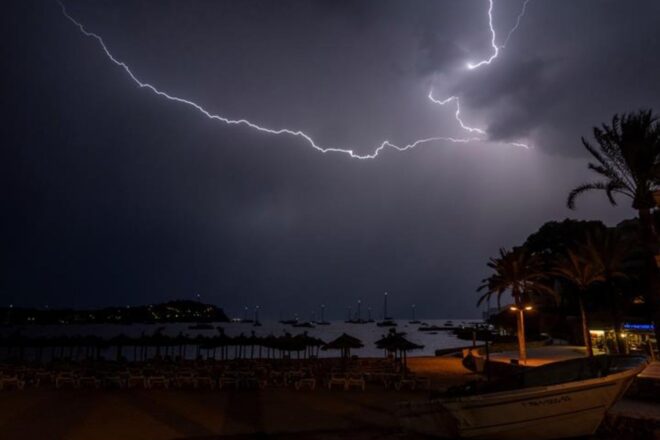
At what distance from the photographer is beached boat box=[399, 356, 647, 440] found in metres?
10.2

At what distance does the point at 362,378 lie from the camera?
58.7ft

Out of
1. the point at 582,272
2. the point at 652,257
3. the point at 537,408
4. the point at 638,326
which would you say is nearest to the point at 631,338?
the point at 638,326

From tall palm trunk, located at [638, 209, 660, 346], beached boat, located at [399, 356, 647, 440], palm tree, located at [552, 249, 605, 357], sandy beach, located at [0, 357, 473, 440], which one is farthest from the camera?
palm tree, located at [552, 249, 605, 357]

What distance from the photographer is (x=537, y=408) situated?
33.8 ft

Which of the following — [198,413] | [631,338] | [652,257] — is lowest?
[198,413]

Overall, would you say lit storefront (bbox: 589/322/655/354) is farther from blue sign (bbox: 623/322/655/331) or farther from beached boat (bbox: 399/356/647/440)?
beached boat (bbox: 399/356/647/440)

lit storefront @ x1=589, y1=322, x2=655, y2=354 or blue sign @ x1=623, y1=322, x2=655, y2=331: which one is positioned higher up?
blue sign @ x1=623, y1=322, x2=655, y2=331

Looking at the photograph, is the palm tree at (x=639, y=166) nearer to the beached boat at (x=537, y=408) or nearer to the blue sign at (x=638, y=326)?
the beached boat at (x=537, y=408)

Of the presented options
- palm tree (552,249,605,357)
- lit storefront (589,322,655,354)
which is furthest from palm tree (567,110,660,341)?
lit storefront (589,322,655,354)

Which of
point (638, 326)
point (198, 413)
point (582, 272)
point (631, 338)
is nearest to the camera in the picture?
point (198, 413)

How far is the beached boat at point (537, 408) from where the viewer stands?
10.2 m

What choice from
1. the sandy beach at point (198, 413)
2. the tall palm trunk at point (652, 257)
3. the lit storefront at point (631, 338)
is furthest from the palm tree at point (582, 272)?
the sandy beach at point (198, 413)

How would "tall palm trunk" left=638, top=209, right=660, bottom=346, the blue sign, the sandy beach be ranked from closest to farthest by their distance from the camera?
the sandy beach → "tall palm trunk" left=638, top=209, right=660, bottom=346 → the blue sign

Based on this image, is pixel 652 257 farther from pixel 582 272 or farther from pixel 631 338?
pixel 631 338
